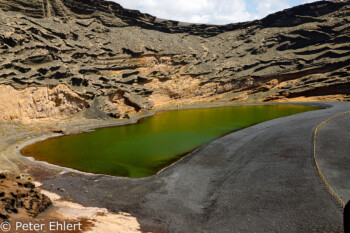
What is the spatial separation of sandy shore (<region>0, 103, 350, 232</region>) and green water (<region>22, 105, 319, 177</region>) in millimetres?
2011

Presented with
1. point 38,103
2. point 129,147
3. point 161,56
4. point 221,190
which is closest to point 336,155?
point 221,190

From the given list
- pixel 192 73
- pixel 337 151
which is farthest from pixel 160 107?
pixel 337 151

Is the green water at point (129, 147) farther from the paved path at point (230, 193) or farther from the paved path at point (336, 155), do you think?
the paved path at point (336, 155)

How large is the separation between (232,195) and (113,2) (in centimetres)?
7277

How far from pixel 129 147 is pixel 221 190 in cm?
1535

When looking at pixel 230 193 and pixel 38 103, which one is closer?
pixel 230 193

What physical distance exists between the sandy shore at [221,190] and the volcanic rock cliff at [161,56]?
22.7 meters

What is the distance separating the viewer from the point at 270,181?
15.3 metres

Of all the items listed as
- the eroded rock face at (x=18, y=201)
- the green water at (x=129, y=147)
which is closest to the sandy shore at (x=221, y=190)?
the eroded rock face at (x=18, y=201)

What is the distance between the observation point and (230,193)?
1462 cm

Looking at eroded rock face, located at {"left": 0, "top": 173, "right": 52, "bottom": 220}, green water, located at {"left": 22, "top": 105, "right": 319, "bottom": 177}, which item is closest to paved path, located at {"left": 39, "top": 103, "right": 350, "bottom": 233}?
green water, located at {"left": 22, "top": 105, "right": 319, "bottom": 177}

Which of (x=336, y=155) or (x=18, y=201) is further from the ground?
(x=336, y=155)

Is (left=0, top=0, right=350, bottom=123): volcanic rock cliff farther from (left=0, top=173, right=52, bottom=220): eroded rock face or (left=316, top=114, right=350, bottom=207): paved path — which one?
(left=316, top=114, right=350, bottom=207): paved path

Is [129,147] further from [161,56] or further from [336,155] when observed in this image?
[161,56]
